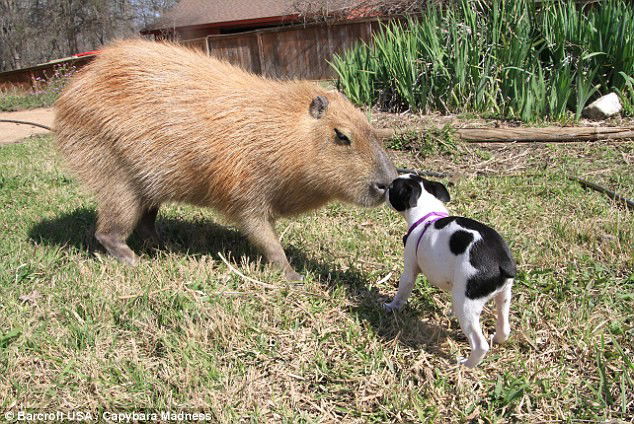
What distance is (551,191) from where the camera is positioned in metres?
4.06

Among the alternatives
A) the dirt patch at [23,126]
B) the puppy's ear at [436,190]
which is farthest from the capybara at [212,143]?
the dirt patch at [23,126]

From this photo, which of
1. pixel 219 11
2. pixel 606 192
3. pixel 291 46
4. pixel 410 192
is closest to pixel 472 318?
pixel 410 192

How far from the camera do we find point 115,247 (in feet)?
11.1

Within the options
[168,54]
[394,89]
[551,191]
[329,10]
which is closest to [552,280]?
[551,191]

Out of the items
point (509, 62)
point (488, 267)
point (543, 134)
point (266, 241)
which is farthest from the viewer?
point (509, 62)

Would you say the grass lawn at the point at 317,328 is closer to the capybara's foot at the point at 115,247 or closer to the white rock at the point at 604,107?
the capybara's foot at the point at 115,247

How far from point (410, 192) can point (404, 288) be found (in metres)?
0.46

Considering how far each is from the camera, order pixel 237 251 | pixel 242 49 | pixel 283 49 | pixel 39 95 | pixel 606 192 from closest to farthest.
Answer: pixel 237 251
pixel 606 192
pixel 39 95
pixel 283 49
pixel 242 49

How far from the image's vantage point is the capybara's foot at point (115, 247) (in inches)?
132

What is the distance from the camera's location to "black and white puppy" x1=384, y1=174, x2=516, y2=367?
6.79 feet

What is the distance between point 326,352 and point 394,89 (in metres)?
4.36

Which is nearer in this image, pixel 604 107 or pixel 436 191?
pixel 436 191

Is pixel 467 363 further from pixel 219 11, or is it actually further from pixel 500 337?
pixel 219 11

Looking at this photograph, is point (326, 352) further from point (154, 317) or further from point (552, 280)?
point (552, 280)
